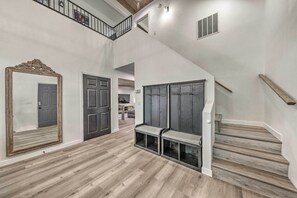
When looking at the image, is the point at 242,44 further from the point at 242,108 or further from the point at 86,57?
the point at 86,57

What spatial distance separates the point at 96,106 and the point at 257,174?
4377mm

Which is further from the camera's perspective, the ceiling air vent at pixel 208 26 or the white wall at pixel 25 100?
the ceiling air vent at pixel 208 26

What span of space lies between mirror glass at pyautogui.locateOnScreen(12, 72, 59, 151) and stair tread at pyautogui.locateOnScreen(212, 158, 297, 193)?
13.0 ft

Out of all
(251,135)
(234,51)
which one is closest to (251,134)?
(251,135)

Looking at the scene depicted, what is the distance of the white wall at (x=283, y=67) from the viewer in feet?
5.51

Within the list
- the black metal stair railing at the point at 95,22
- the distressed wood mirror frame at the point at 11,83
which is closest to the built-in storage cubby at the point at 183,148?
the distressed wood mirror frame at the point at 11,83

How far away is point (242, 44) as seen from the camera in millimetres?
3064

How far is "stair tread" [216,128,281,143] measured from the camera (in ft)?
7.15

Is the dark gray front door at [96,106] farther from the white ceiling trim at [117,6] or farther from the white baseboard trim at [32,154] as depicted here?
the white ceiling trim at [117,6]

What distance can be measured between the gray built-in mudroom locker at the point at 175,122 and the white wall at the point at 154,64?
0.14m

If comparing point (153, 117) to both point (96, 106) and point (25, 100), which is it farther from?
point (25, 100)

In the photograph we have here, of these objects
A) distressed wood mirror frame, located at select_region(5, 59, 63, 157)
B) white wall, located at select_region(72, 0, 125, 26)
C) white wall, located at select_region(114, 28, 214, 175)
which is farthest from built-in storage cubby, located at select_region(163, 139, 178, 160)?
white wall, located at select_region(72, 0, 125, 26)

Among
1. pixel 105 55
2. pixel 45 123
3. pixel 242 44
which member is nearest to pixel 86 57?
pixel 105 55

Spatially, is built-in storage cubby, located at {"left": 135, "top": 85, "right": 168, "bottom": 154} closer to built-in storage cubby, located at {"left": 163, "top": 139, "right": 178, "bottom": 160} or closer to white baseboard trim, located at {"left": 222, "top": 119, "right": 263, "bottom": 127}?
built-in storage cubby, located at {"left": 163, "top": 139, "right": 178, "bottom": 160}
